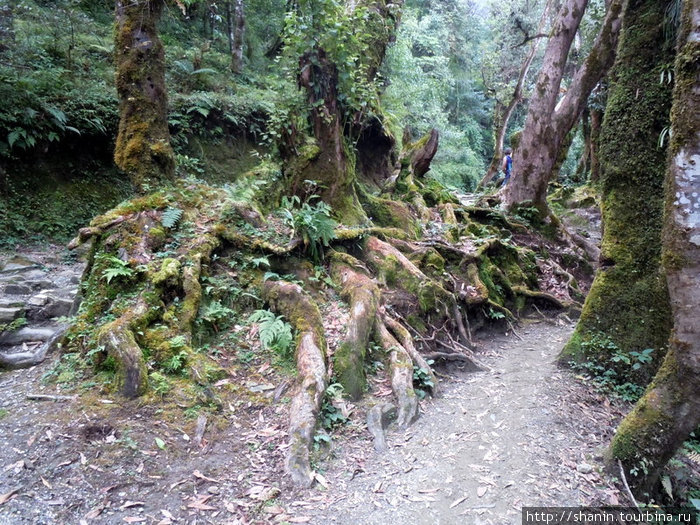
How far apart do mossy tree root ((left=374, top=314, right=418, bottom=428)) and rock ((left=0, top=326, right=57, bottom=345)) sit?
429 centimetres

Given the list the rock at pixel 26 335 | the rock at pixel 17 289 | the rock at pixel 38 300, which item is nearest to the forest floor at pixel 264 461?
the rock at pixel 26 335

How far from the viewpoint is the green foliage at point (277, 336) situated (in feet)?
16.6

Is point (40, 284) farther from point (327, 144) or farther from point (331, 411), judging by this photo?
point (327, 144)

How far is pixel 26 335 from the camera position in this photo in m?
5.17

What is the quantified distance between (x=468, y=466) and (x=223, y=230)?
4490 mm

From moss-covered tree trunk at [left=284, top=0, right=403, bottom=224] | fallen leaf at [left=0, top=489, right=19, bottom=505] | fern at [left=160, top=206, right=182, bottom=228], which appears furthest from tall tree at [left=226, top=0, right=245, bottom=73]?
fallen leaf at [left=0, top=489, right=19, bottom=505]

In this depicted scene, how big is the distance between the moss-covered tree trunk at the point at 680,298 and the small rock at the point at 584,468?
0.93ft

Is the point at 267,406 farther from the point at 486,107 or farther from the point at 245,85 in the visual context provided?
the point at 486,107

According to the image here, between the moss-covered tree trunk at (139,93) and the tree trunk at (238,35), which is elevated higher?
the tree trunk at (238,35)

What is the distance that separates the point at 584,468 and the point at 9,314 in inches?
269

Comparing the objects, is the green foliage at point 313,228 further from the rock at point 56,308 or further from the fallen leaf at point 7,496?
the fallen leaf at point 7,496

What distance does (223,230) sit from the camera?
Result: 6.17m

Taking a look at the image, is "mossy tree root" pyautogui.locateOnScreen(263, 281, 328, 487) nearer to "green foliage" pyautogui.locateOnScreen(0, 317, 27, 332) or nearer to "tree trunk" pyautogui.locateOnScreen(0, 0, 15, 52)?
"green foliage" pyautogui.locateOnScreen(0, 317, 27, 332)

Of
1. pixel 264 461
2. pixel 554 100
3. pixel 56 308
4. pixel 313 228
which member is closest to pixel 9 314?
pixel 56 308
